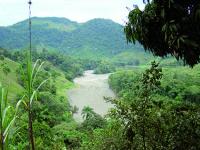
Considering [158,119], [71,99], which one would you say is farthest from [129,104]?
[71,99]

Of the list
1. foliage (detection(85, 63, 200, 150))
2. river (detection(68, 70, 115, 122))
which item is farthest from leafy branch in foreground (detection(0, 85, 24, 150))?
river (detection(68, 70, 115, 122))

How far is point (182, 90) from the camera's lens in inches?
2889

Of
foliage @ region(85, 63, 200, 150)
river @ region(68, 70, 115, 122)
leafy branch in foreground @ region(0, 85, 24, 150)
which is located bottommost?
river @ region(68, 70, 115, 122)

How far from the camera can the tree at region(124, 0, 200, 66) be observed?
680 cm

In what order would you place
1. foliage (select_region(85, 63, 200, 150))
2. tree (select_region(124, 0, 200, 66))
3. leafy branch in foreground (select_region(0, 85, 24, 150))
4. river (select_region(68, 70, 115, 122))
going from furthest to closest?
river (select_region(68, 70, 115, 122)) → foliage (select_region(85, 63, 200, 150)) → tree (select_region(124, 0, 200, 66)) → leafy branch in foreground (select_region(0, 85, 24, 150))

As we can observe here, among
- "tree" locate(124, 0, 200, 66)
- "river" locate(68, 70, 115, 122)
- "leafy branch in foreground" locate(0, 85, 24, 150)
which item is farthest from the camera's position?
"river" locate(68, 70, 115, 122)

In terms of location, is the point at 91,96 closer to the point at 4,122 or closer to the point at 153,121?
the point at 153,121

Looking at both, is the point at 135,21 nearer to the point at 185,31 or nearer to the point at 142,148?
the point at 185,31

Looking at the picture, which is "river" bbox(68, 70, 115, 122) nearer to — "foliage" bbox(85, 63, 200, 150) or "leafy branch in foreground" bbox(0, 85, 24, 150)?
"foliage" bbox(85, 63, 200, 150)

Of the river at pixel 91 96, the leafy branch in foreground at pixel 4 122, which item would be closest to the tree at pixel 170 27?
the leafy branch in foreground at pixel 4 122

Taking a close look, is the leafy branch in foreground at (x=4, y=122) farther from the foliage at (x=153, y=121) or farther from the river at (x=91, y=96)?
the river at (x=91, y=96)

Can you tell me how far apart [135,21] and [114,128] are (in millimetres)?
2492

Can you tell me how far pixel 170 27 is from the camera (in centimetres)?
675

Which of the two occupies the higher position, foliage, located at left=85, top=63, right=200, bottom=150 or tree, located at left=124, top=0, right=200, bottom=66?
tree, located at left=124, top=0, right=200, bottom=66
